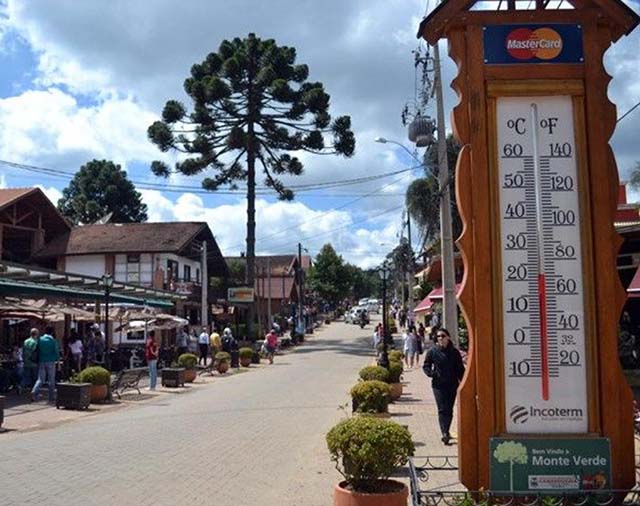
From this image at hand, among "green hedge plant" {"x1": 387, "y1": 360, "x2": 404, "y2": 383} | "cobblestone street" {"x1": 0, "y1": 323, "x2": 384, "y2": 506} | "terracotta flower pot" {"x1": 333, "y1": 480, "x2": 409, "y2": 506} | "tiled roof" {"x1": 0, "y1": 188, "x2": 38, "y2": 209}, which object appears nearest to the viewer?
"terracotta flower pot" {"x1": 333, "y1": 480, "x2": 409, "y2": 506}

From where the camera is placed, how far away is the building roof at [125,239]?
1768 inches

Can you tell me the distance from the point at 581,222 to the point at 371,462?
2.56 meters

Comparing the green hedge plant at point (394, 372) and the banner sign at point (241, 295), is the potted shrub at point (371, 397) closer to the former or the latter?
the green hedge plant at point (394, 372)

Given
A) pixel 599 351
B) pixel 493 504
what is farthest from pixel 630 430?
pixel 493 504

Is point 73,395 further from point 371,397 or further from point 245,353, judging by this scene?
point 245,353

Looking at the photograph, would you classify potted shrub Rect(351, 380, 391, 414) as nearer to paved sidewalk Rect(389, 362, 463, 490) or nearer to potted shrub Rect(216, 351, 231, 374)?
paved sidewalk Rect(389, 362, 463, 490)

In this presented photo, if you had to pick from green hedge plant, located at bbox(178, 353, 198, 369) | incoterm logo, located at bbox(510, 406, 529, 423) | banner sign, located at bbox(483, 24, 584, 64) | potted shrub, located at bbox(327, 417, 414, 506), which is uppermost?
banner sign, located at bbox(483, 24, 584, 64)

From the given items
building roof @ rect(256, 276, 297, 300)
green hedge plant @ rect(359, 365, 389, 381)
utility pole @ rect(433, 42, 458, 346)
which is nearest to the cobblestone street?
green hedge plant @ rect(359, 365, 389, 381)

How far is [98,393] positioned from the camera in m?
17.5

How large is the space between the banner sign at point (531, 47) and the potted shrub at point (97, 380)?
1408 cm

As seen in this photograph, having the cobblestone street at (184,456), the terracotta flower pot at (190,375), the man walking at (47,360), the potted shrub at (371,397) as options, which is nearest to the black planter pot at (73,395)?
the cobblestone street at (184,456)

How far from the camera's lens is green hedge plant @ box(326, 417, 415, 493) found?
5910 millimetres

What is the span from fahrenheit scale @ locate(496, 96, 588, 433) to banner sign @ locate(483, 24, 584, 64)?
32cm

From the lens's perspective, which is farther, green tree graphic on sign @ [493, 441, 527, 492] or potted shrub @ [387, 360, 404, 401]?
potted shrub @ [387, 360, 404, 401]
